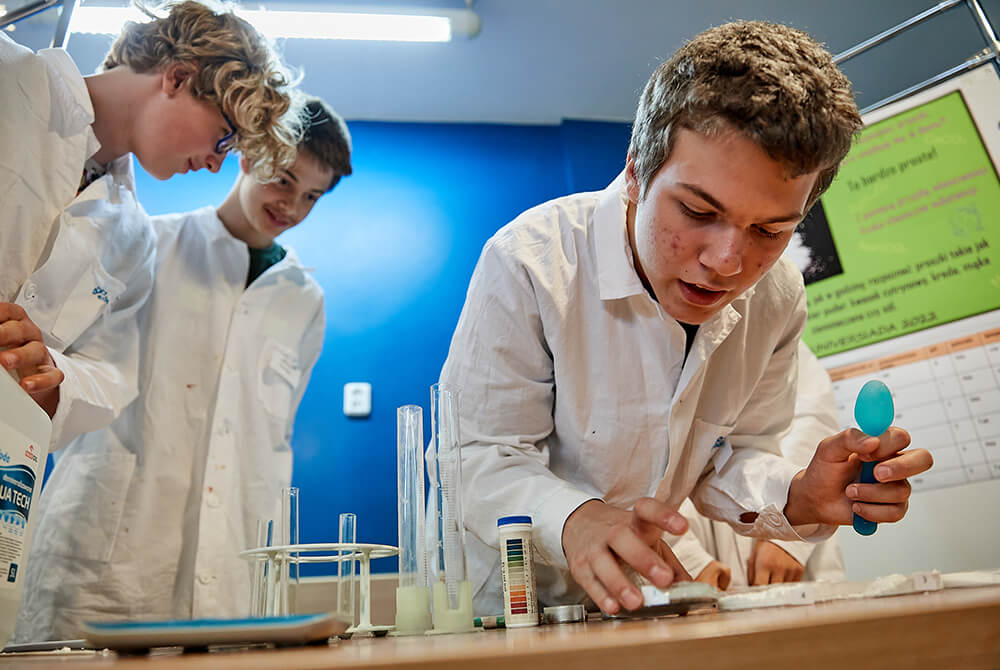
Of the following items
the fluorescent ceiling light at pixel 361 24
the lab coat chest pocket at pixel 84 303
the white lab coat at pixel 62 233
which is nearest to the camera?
the white lab coat at pixel 62 233

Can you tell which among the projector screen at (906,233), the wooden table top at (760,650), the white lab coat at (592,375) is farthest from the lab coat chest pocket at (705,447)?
the projector screen at (906,233)

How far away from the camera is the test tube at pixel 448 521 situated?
2.27ft

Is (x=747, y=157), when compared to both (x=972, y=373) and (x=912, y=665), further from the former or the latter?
(x=972, y=373)

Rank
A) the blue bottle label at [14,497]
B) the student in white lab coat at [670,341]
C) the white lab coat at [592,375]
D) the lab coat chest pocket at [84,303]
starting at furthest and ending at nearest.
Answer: the lab coat chest pocket at [84,303]
the white lab coat at [592,375]
the student in white lab coat at [670,341]
the blue bottle label at [14,497]

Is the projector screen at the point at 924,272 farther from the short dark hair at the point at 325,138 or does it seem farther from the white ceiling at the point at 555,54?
the short dark hair at the point at 325,138

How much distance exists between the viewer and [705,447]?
3.60ft

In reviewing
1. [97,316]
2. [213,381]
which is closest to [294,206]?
[213,381]

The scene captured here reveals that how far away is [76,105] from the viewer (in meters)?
1.24

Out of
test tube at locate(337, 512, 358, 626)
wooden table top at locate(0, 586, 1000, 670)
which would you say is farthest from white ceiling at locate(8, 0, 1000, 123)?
wooden table top at locate(0, 586, 1000, 670)

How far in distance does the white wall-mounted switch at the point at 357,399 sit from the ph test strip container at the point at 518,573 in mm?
1769

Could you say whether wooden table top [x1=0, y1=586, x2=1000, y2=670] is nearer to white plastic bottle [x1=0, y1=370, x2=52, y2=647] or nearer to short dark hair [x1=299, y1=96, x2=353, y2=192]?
white plastic bottle [x1=0, y1=370, x2=52, y2=647]

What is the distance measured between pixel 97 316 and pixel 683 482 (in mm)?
1041

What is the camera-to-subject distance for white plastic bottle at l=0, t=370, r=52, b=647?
60cm

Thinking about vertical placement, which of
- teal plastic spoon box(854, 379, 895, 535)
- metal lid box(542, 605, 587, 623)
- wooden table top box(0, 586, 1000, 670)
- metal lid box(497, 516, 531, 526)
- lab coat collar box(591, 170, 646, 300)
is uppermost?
lab coat collar box(591, 170, 646, 300)
